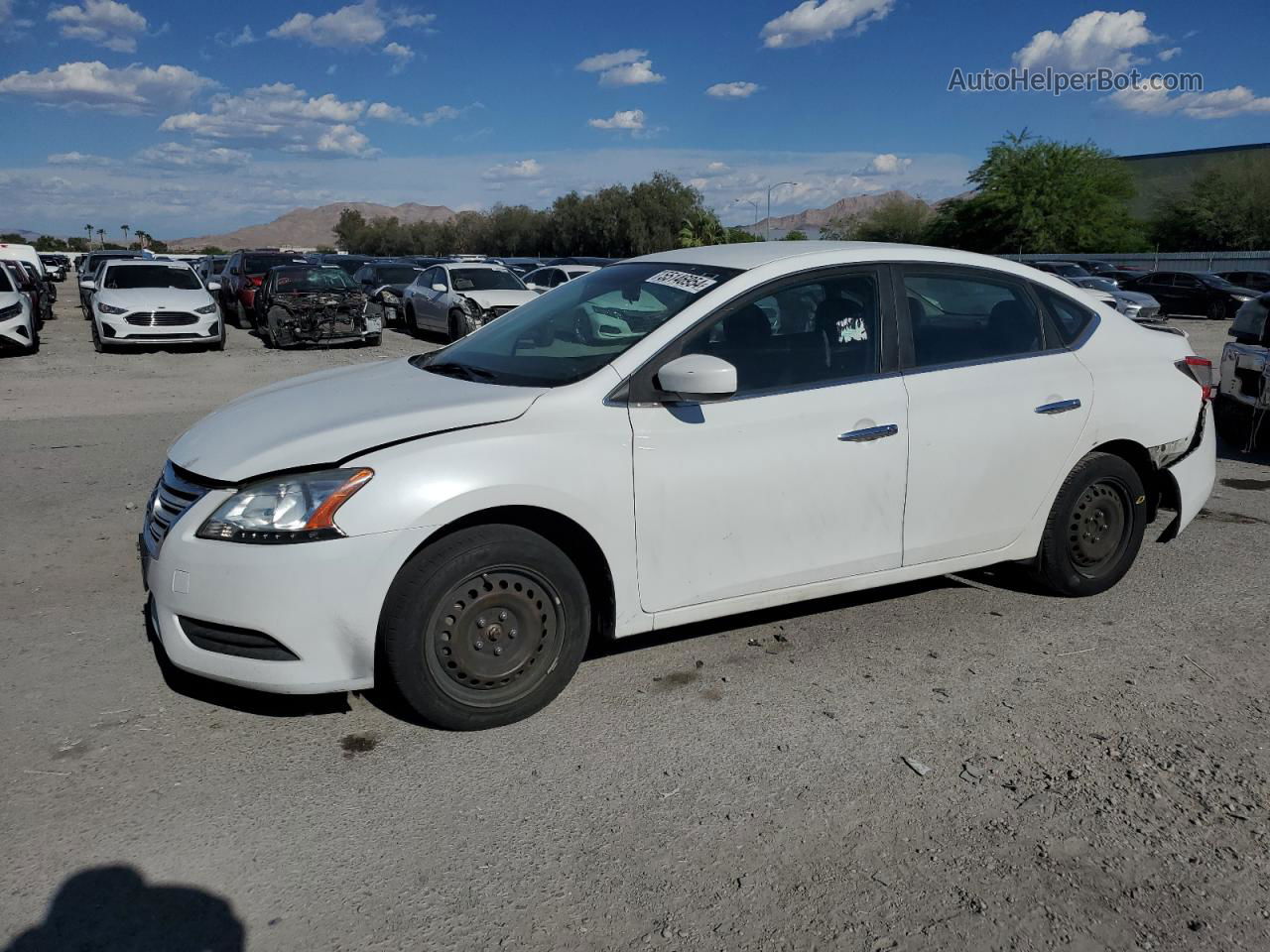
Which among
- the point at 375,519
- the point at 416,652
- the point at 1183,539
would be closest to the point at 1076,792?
the point at 416,652

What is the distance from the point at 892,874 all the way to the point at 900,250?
9.18ft

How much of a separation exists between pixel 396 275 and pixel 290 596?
2476cm

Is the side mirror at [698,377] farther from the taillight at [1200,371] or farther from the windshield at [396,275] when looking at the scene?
the windshield at [396,275]

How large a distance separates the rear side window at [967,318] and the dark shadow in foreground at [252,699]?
279cm

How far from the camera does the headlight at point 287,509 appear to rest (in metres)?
3.30

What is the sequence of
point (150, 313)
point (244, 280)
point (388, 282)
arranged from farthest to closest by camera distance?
point (388, 282) < point (244, 280) < point (150, 313)

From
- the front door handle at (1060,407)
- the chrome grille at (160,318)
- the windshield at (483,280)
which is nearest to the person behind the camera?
the front door handle at (1060,407)

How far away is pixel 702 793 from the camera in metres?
3.28

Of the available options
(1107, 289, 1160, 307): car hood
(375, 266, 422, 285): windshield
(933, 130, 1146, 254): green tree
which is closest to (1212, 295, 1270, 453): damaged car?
(1107, 289, 1160, 307): car hood

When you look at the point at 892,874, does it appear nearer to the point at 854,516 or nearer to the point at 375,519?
the point at 854,516

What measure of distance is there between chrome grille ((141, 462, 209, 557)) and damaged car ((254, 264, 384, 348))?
14.7 meters

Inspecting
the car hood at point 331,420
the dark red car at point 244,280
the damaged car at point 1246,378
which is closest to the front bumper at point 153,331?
the dark red car at point 244,280

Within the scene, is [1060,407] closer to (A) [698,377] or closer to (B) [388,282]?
(A) [698,377]

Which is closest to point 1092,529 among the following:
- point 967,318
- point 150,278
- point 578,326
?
point 967,318
